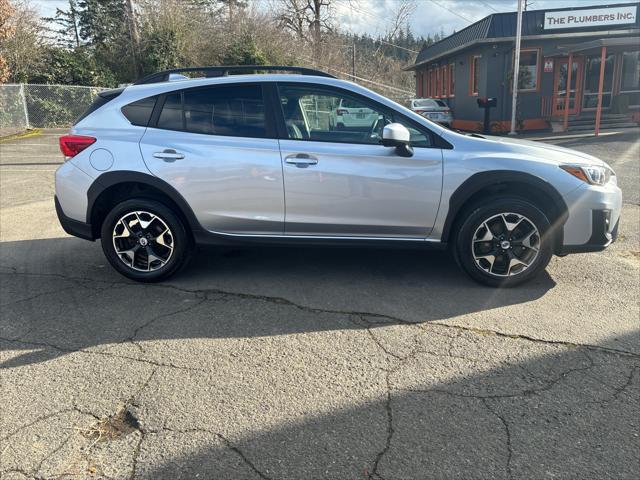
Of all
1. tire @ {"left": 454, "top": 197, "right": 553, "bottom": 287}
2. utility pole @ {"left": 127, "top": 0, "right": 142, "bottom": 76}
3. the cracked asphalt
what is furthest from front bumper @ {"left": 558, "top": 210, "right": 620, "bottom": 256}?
utility pole @ {"left": 127, "top": 0, "right": 142, "bottom": 76}

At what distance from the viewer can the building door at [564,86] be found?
21.6 metres

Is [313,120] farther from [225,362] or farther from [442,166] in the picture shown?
[225,362]

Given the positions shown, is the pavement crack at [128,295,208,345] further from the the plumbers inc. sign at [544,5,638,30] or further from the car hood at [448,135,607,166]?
the the plumbers inc. sign at [544,5,638,30]

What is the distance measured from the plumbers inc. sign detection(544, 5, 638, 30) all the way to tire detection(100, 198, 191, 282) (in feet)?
67.9

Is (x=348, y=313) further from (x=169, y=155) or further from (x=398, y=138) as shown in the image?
(x=169, y=155)

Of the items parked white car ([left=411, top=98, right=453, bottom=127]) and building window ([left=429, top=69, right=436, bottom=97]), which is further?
building window ([left=429, top=69, right=436, bottom=97])

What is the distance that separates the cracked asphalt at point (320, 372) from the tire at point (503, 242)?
0.17 m

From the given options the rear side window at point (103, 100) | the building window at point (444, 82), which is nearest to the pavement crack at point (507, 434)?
the rear side window at point (103, 100)

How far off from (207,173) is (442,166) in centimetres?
194

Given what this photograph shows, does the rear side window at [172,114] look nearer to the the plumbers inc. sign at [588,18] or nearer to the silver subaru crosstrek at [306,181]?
the silver subaru crosstrek at [306,181]

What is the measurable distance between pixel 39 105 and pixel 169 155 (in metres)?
18.8

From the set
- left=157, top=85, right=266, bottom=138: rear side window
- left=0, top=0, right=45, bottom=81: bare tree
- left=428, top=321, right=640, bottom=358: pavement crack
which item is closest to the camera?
left=428, top=321, right=640, bottom=358: pavement crack

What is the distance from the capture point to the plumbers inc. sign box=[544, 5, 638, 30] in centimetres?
2059

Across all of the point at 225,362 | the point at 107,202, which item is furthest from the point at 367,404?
the point at 107,202
